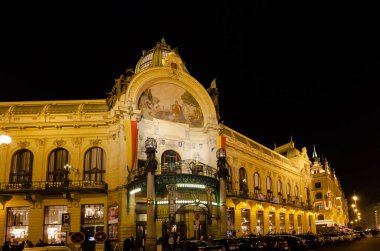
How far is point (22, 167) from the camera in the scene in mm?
35812

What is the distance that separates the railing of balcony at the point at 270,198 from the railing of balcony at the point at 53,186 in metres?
16.3

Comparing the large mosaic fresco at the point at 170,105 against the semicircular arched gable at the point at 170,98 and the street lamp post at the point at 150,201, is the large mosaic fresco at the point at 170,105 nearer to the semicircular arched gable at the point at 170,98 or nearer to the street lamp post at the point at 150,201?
the semicircular arched gable at the point at 170,98

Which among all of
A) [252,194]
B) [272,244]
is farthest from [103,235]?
[252,194]

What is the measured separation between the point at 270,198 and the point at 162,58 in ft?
81.3

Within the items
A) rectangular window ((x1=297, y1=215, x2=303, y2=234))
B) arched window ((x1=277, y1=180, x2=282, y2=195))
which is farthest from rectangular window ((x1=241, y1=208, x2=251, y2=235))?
rectangular window ((x1=297, y1=215, x2=303, y2=234))

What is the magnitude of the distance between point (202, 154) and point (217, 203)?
753 cm

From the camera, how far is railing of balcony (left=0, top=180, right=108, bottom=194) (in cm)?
3341

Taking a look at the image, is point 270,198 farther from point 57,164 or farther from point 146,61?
point 57,164

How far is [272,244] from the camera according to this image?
28516 millimetres

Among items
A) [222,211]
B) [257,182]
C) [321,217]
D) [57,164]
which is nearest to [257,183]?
[257,182]

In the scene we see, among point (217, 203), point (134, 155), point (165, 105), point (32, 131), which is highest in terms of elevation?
point (165, 105)

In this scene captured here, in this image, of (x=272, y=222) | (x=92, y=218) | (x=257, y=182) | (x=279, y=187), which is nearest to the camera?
(x=92, y=218)

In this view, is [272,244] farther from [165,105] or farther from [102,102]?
[102,102]

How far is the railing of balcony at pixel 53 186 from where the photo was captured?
33406mm
